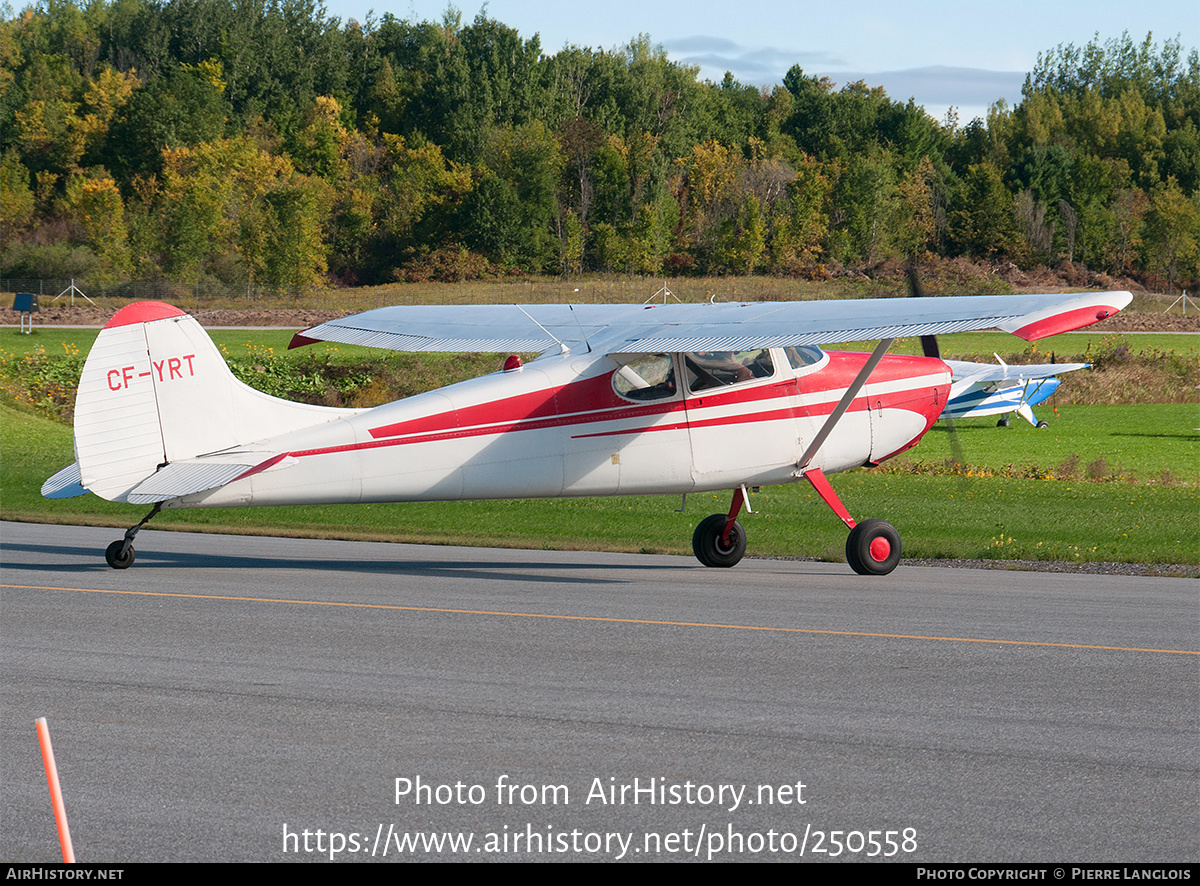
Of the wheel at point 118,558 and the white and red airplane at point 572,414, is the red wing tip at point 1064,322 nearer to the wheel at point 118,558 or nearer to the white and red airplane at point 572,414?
the white and red airplane at point 572,414

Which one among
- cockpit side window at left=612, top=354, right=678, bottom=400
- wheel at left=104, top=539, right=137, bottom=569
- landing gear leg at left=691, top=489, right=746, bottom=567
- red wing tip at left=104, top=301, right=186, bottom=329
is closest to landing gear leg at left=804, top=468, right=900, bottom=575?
landing gear leg at left=691, top=489, right=746, bottom=567

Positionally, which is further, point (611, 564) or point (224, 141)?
point (224, 141)

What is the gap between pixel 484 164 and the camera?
110625mm

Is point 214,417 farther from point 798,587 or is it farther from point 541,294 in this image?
point 541,294

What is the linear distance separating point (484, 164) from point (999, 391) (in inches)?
3126

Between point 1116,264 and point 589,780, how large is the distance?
11603 cm

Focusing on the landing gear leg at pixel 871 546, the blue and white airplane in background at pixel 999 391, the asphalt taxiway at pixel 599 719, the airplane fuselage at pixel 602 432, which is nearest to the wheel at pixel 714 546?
the airplane fuselage at pixel 602 432

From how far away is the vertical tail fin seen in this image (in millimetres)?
11812

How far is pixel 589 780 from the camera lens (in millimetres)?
6254

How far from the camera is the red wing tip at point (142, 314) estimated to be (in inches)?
474

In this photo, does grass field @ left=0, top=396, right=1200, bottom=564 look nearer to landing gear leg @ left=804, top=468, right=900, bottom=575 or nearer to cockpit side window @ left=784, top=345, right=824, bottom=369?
landing gear leg @ left=804, top=468, right=900, bottom=575

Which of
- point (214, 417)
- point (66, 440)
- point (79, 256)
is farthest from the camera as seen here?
point (79, 256)

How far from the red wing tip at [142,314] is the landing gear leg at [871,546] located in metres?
7.00

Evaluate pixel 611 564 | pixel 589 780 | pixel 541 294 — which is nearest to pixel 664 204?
pixel 541 294
